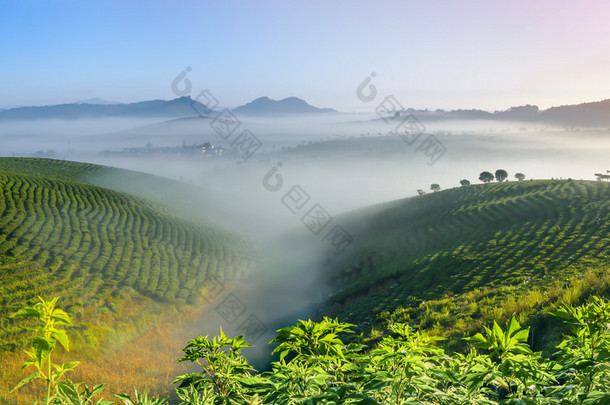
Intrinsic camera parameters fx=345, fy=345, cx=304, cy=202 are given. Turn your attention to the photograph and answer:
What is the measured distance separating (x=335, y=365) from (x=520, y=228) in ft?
162

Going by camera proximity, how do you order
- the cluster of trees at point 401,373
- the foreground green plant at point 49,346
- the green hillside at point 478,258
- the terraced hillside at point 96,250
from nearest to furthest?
the foreground green plant at point 49,346 < the cluster of trees at point 401,373 < the green hillside at point 478,258 < the terraced hillside at point 96,250

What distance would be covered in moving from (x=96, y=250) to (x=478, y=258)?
44.3 metres

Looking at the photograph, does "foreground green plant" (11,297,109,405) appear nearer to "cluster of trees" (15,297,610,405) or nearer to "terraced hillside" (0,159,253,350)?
"cluster of trees" (15,297,610,405)

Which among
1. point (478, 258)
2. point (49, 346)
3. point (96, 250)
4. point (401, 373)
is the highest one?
point (96, 250)

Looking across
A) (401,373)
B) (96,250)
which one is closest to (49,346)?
(401,373)

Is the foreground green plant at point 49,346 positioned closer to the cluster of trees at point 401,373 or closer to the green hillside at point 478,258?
the cluster of trees at point 401,373

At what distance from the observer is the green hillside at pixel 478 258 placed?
17697 mm

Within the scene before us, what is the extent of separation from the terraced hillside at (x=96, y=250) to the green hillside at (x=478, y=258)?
63.5 feet

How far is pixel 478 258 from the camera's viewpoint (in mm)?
35375

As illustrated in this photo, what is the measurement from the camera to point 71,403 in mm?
3332

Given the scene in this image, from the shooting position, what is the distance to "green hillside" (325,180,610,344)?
17697 millimetres

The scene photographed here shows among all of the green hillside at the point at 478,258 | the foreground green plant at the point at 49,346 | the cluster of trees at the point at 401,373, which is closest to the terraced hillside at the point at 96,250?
the green hillside at the point at 478,258

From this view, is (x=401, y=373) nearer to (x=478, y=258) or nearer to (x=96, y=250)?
(x=478, y=258)

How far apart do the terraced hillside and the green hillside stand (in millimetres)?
19340
